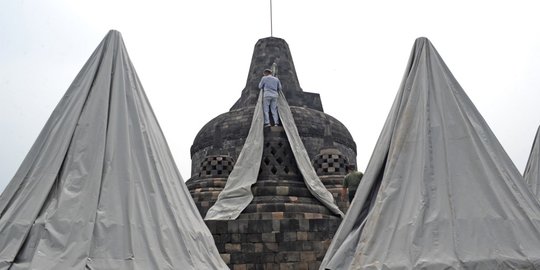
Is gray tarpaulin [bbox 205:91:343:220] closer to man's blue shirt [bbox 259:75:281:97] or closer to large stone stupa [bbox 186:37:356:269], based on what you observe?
large stone stupa [bbox 186:37:356:269]

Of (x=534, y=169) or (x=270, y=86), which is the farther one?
(x=270, y=86)

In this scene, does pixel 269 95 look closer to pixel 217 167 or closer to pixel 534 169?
pixel 534 169

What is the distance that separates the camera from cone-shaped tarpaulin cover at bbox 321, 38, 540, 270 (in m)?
3.70

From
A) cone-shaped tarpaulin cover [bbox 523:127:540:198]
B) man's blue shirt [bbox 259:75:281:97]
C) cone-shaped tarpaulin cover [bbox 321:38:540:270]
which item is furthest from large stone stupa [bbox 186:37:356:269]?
cone-shaped tarpaulin cover [bbox 321:38:540:270]

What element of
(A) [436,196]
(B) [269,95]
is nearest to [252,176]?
(B) [269,95]

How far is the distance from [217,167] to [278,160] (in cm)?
544

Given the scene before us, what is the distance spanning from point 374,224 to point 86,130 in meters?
2.46

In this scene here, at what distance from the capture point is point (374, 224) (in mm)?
4062

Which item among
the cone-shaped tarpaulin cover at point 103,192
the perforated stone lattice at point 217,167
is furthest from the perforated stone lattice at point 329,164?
the cone-shaped tarpaulin cover at point 103,192

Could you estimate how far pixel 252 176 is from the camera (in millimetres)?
10211

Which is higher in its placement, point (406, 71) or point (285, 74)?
point (285, 74)

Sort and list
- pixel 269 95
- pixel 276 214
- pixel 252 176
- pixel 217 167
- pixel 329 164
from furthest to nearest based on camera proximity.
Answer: pixel 217 167 < pixel 329 164 < pixel 269 95 < pixel 252 176 < pixel 276 214

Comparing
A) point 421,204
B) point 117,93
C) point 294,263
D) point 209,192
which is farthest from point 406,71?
point 209,192

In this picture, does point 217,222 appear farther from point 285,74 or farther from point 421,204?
point 285,74
